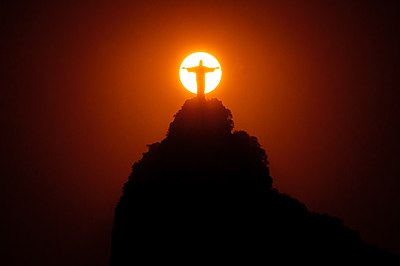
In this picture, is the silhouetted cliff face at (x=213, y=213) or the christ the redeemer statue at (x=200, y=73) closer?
the silhouetted cliff face at (x=213, y=213)

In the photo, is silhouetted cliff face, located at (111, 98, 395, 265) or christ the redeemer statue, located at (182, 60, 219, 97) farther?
christ the redeemer statue, located at (182, 60, 219, 97)

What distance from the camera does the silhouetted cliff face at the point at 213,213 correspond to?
18.5 meters

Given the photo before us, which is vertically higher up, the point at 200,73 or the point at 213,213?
the point at 200,73

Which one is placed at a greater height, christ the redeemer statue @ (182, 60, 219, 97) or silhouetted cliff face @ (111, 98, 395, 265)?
christ the redeemer statue @ (182, 60, 219, 97)

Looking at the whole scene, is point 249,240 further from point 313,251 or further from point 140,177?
point 140,177

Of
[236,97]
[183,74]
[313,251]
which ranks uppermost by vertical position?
[236,97]

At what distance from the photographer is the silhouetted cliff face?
18.5 metres

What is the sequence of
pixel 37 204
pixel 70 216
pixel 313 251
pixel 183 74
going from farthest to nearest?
1. pixel 37 204
2. pixel 70 216
3. pixel 183 74
4. pixel 313 251

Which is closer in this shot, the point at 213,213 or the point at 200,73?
the point at 213,213

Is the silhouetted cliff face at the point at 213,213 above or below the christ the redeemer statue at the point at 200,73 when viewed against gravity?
below

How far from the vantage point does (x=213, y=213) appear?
19.0 meters

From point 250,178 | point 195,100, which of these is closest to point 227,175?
point 250,178

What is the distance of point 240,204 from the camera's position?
19156 mm

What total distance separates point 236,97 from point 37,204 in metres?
44.8
